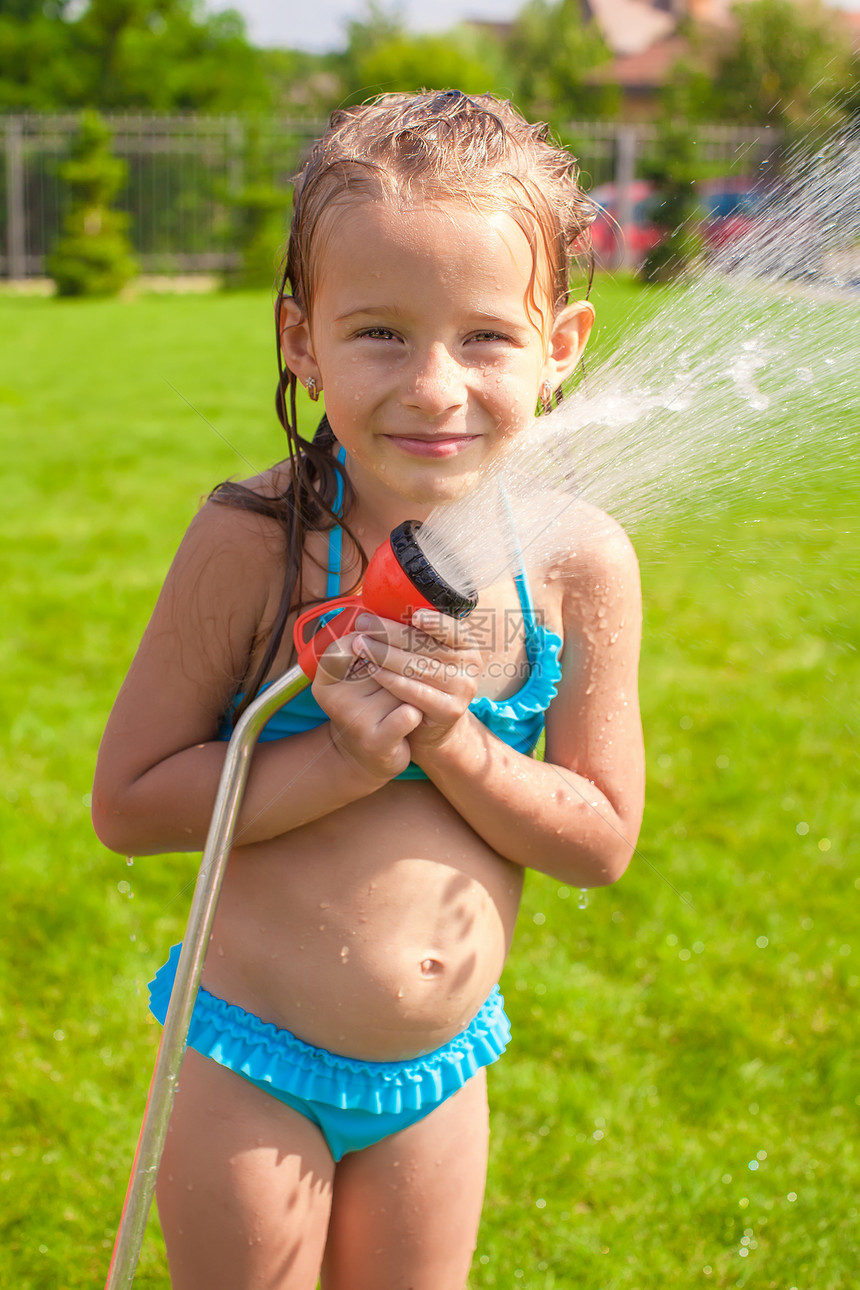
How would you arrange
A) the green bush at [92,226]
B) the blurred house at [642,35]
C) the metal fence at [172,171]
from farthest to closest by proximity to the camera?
the blurred house at [642,35] → the metal fence at [172,171] → the green bush at [92,226]

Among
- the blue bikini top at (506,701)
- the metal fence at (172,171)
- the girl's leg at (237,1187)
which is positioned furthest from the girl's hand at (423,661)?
the metal fence at (172,171)

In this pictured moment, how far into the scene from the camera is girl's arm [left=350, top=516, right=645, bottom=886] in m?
1.82

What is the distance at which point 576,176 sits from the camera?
1832 mm

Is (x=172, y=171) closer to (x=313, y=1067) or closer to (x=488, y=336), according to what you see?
(x=488, y=336)

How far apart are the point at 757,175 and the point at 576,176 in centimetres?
27

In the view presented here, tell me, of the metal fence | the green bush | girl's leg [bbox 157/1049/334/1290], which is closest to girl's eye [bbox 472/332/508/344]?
girl's leg [bbox 157/1049/334/1290]

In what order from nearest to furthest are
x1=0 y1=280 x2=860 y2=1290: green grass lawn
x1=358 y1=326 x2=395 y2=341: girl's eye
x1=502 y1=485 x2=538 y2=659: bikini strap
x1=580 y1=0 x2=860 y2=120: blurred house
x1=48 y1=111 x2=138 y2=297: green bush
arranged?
1. x1=358 y1=326 x2=395 y2=341: girl's eye
2. x1=502 y1=485 x2=538 y2=659: bikini strap
3. x1=0 y1=280 x2=860 y2=1290: green grass lawn
4. x1=48 y1=111 x2=138 y2=297: green bush
5. x1=580 y1=0 x2=860 y2=120: blurred house

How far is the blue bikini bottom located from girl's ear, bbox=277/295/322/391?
0.96 m

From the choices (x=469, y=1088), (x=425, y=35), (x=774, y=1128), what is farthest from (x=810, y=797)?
(x=425, y=35)

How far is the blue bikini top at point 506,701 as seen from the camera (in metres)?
1.81

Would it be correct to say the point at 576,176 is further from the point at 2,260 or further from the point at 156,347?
the point at 2,260

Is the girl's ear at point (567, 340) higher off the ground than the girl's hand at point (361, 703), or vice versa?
the girl's ear at point (567, 340)

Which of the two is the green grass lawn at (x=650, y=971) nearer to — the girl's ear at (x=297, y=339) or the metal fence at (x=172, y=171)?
the girl's ear at (x=297, y=339)

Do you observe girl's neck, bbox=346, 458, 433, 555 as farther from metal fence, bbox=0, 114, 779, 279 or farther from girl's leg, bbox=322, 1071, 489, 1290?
metal fence, bbox=0, 114, 779, 279
